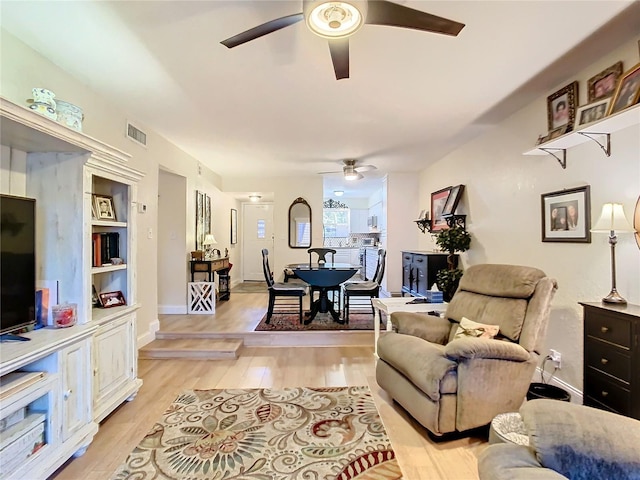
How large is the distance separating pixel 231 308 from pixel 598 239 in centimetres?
467

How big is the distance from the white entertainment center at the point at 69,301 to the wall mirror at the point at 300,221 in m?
4.13

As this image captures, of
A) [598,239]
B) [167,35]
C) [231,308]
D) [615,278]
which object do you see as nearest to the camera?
[167,35]

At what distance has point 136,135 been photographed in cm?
351

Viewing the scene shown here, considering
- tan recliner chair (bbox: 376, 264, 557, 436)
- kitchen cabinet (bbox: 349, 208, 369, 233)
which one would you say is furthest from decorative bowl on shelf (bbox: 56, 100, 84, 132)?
kitchen cabinet (bbox: 349, 208, 369, 233)

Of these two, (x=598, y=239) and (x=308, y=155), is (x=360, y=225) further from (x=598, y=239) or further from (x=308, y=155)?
(x=598, y=239)

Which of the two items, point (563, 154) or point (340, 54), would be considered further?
point (563, 154)

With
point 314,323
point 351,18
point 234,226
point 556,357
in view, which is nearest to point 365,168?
point 314,323

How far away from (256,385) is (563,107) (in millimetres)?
3355

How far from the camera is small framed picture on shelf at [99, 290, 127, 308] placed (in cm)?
251

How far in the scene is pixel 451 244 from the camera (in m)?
4.21

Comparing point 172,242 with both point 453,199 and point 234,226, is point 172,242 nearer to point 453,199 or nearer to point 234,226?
point 234,226

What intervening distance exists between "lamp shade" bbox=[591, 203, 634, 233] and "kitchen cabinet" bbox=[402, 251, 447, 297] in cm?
250

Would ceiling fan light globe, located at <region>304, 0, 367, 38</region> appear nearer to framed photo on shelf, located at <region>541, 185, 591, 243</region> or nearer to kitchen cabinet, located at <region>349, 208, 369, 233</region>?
framed photo on shelf, located at <region>541, 185, 591, 243</region>

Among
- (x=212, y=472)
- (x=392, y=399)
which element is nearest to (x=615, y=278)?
(x=392, y=399)
